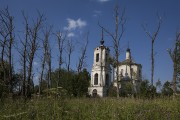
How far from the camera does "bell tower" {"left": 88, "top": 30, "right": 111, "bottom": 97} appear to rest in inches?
2357

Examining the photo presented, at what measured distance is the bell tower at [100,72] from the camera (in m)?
59.9

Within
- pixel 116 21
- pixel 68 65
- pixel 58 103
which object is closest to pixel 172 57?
pixel 116 21

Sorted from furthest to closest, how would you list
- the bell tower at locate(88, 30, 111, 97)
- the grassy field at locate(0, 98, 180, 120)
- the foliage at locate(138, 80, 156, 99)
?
the bell tower at locate(88, 30, 111, 97)
the foliage at locate(138, 80, 156, 99)
the grassy field at locate(0, 98, 180, 120)

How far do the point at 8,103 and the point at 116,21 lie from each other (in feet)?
59.6

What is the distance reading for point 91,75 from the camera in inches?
2490

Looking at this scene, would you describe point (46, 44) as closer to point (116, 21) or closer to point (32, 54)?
point (32, 54)

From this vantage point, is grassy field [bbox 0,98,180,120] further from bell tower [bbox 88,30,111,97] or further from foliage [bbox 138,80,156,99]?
bell tower [bbox 88,30,111,97]

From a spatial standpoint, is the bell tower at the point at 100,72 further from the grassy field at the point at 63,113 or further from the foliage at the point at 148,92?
the grassy field at the point at 63,113

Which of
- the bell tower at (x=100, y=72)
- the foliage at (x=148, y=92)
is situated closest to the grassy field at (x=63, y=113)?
the foliage at (x=148, y=92)

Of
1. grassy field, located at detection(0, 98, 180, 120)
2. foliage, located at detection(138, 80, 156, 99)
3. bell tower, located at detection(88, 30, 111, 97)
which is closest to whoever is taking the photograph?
grassy field, located at detection(0, 98, 180, 120)

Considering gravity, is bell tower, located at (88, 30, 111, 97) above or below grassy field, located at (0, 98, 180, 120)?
above

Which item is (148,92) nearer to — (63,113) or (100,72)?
(63,113)

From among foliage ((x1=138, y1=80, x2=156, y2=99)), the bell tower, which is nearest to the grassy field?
foliage ((x1=138, y1=80, x2=156, y2=99))

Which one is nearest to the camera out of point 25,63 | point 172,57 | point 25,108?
point 25,108
